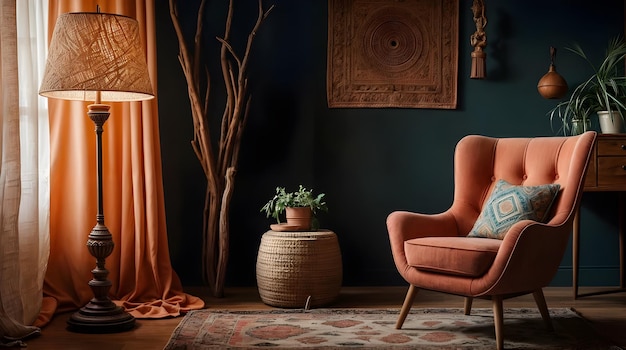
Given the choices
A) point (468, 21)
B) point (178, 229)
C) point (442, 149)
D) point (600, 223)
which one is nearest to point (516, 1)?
point (468, 21)

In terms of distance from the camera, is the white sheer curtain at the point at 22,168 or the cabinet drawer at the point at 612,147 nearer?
the white sheer curtain at the point at 22,168

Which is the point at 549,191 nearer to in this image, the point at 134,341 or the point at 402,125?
the point at 402,125

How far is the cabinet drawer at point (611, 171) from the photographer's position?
13.0ft

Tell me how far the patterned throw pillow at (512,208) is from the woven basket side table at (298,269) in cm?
81

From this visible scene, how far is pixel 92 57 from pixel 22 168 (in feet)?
2.07

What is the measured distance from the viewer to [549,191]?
128 inches

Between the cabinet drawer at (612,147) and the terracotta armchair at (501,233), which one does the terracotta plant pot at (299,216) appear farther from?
the cabinet drawer at (612,147)

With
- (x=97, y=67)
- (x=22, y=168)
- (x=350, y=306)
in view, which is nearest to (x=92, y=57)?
(x=97, y=67)

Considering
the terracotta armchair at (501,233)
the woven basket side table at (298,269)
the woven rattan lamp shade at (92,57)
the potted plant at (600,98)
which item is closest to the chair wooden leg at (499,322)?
the terracotta armchair at (501,233)

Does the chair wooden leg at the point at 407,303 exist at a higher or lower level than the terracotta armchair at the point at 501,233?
lower

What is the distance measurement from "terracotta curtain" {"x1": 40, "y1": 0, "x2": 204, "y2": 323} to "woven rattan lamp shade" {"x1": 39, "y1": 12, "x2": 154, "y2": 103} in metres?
0.64

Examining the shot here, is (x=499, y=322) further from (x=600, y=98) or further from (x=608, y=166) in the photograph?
(x=600, y=98)

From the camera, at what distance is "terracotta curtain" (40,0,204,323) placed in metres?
3.79

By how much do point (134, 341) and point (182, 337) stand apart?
203 mm
